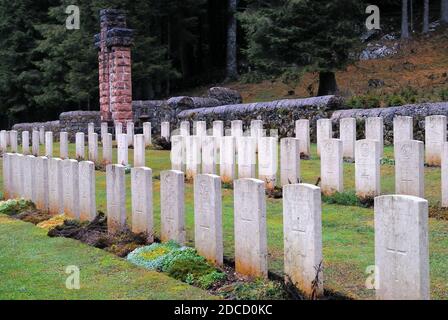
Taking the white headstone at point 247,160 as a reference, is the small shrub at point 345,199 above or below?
below

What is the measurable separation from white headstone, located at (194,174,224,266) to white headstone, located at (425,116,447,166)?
6863 millimetres

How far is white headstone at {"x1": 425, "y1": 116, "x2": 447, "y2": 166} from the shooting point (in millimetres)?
12250

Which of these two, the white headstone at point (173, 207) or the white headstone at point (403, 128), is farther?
the white headstone at point (403, 128)

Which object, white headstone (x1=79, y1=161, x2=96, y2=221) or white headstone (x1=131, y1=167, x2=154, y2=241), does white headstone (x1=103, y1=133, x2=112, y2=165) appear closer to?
white headstone (x1=79, y1=161, x2=96, y2=221)

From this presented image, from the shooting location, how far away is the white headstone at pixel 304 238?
18.2ft

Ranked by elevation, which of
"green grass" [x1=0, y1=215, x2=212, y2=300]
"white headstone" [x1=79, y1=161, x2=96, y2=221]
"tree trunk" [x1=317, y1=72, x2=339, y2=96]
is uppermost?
"tree trunk" [x1=317, y1=72, x2=339, y2=96]

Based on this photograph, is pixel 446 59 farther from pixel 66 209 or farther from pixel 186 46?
pixel 66 209

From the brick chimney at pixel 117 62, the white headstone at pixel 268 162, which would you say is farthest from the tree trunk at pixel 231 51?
the white headstone at pixel 268 162

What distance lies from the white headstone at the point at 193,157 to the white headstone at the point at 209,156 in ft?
1.29

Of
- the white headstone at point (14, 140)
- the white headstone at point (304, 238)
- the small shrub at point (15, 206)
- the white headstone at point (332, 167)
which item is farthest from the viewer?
the white headstone at point (14, 140)

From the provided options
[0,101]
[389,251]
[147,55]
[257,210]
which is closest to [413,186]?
[257,210]

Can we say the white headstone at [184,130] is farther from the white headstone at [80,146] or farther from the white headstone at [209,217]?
the white headstone at [209,217]

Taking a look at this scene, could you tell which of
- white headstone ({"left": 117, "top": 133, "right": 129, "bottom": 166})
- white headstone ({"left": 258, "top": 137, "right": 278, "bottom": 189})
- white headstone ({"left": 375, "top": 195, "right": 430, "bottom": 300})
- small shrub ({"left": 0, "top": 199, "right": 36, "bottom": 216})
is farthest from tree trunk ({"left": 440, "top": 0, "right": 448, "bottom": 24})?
white headstone ({"left": 375, "top": 195, "right": 430, "bottom": 300})
